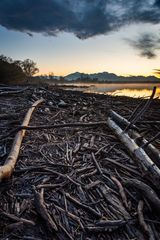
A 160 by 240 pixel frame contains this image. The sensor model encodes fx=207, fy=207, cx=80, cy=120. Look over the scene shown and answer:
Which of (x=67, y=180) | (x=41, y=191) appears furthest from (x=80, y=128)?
(x=41, y=191)

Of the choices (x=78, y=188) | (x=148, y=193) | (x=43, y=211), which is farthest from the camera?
(x=78, y=188)

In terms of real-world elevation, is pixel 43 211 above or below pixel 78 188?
above

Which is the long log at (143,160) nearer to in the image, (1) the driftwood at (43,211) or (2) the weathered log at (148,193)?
(2) the weathered log at (148,193)

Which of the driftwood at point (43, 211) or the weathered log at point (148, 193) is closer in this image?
the driftwood at point (43, 211)

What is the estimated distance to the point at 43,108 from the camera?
8.75m

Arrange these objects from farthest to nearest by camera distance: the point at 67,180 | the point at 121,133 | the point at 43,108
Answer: the point at 43,108 < the point at 121,133 < the point at 67,180

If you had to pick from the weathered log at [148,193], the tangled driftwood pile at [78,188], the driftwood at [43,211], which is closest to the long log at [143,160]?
the tangled driftwood pile at [78,188]

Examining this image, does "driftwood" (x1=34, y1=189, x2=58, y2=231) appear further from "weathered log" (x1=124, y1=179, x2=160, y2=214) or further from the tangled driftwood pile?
"weathered log" (x1=124, y1=179, x2=160, y2=214)

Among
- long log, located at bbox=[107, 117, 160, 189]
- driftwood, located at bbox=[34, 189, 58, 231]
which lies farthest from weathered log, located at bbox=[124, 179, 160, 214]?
driftwood, located at bbox=[34, 189, 58, 231]

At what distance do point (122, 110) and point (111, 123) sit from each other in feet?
11.1

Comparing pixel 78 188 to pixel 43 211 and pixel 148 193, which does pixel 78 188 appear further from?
pixel 148 193

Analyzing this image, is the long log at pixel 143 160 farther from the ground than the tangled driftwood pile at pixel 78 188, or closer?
farther from the ground

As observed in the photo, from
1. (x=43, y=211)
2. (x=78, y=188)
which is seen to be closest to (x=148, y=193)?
(x=78, y=188)

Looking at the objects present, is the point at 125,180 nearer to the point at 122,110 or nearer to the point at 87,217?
the point at 87,217
